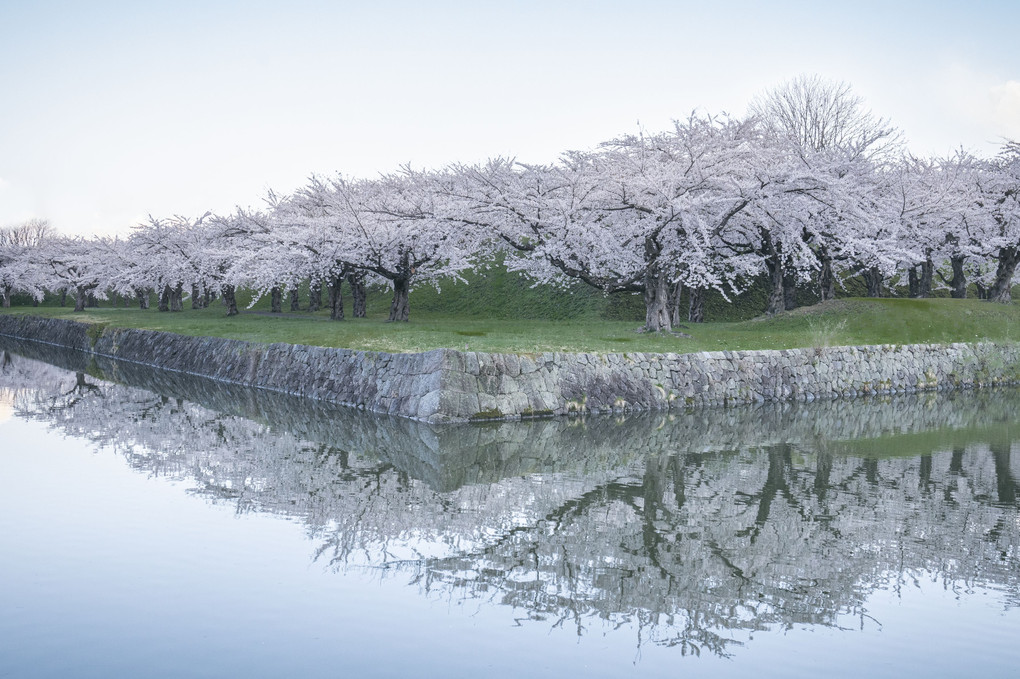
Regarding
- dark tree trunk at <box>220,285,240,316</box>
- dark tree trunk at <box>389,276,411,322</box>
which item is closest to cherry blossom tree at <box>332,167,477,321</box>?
dark tree trunk at <box>389,276,411,322</box>

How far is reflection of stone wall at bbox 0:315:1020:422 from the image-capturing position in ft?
68.2

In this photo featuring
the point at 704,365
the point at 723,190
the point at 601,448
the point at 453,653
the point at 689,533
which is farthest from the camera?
the point at 723,190

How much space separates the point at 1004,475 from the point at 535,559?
33.1 ft

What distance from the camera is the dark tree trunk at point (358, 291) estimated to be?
1539 inches

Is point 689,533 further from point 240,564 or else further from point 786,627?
point 240,564

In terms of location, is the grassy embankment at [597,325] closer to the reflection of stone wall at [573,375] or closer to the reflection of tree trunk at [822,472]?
the reflection of stone wall at [573,375]

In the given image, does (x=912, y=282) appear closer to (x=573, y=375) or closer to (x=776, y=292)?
(x=776, y=292)

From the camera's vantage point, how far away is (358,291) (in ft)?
137

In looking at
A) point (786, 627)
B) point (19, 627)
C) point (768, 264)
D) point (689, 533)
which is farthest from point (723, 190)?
point (19, 627)

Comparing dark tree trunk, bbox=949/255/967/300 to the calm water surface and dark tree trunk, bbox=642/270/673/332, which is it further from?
the calm water surface

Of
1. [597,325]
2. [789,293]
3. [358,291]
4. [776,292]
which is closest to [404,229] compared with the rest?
[597,325]

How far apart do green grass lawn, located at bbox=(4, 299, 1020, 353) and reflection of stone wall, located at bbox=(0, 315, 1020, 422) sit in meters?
0.64

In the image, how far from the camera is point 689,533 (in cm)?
1143

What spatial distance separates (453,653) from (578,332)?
22.9 m
